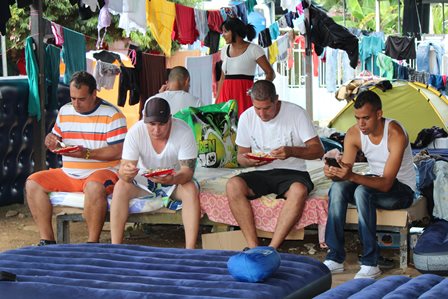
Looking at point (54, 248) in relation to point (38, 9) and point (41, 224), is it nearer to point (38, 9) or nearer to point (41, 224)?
point (41, 224)

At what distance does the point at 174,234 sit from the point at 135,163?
5.15ft

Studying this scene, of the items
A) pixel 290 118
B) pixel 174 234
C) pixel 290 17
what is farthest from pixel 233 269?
pixel 290 17

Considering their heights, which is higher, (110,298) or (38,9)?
(38,9)

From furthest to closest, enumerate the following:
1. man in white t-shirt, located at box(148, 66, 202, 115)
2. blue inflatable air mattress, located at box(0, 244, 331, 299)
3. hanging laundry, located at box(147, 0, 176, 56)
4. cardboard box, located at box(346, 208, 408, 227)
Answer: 1. hanging laundry, located at box(147, 0, 176, 56)
2. man in white t-shirt, located at box(148, 66, 202, 115)
3. cardboard box, located at box(346, 208, 408, 227)
4. blue inflatable air mattress, located at box(0, 244, 331, 299)

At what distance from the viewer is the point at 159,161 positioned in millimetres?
7160

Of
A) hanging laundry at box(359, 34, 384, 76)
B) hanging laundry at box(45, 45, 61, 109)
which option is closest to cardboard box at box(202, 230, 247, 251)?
hanging laundry at box(45, 45, 61, 109)

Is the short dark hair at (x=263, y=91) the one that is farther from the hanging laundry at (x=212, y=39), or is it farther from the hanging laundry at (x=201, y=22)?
the hanging laundry at (x=212, y=39)

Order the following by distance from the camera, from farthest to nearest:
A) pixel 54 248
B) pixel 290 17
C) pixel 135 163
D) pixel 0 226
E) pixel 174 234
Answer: pixel 290 17 < pixel 0 226 < pixel 174 234 < pixel 135 163 < pixel 54 248

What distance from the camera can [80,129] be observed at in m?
7.52

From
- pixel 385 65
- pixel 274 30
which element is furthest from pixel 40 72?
pixel 385 65

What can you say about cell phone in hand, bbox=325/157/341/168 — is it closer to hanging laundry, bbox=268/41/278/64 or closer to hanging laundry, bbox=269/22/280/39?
hanging laundry, bbox=269/22/280/39

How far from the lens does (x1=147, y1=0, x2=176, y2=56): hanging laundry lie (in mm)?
11383

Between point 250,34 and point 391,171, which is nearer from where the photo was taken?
point 391,171

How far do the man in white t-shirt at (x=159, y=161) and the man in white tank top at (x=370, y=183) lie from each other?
3.68 ft
